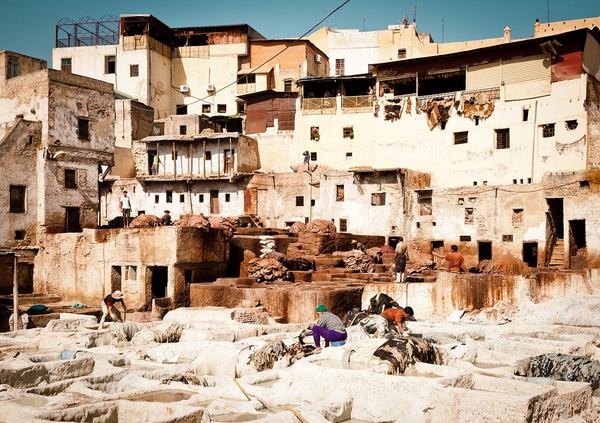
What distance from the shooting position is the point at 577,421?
9344 millimetres

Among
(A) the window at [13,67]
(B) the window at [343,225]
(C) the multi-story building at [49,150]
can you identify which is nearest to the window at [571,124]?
(B) the window at [343,225]

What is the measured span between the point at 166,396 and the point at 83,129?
63.9 feet

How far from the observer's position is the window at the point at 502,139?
3366cm

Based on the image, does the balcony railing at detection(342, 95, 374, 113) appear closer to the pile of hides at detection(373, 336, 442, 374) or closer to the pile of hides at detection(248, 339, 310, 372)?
the pile of hides at detection(248, 339, 310, 372)

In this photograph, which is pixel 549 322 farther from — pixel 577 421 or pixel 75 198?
pixel 75 198

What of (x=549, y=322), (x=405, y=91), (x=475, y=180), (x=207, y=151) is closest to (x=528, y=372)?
(x=549, y=322)

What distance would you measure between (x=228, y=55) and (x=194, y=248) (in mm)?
30333

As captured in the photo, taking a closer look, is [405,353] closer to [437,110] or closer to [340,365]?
[340,365]

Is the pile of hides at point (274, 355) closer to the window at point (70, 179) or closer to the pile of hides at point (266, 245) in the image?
the pile of hides at point (266, 245)

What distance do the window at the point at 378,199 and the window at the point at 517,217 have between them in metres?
7.33

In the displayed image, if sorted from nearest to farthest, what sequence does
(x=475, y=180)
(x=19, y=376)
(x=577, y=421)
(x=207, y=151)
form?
(x=577, y=421), (x=19, y=376), (x=475, y=180), (x=207, y=151)

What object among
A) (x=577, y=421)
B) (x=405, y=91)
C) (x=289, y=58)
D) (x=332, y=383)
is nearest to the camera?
(x=577, y=421)

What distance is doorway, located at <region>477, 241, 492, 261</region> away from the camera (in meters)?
30.7

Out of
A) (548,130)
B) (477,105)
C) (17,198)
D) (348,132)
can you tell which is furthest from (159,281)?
(548,130)
